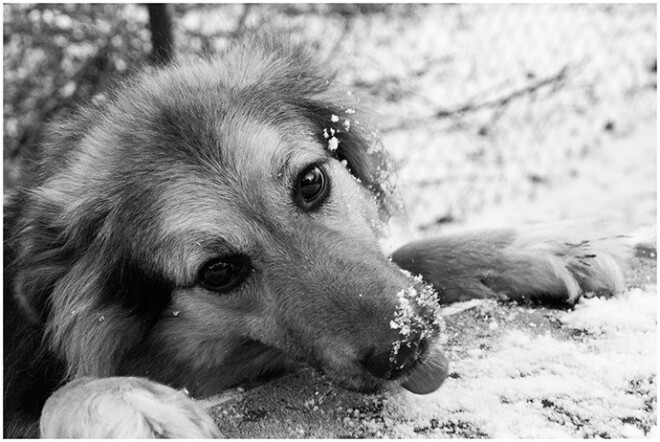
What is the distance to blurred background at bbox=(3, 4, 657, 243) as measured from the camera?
199 inches

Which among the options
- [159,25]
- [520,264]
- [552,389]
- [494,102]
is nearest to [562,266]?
[520,264]

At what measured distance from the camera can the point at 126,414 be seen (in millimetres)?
1861

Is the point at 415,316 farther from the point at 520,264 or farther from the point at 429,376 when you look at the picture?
the point at 520,264

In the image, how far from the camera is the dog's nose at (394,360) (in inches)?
76.2

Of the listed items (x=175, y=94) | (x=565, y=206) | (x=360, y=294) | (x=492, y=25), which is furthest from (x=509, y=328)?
(x=492, y=25)

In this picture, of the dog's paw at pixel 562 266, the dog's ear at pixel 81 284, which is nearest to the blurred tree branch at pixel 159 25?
the dog's ear at pixel 81 284

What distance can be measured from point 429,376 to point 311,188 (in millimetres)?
744

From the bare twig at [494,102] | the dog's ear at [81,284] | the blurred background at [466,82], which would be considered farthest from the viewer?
the bare twig at [494,102]

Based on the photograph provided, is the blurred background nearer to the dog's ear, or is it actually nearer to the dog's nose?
the dog's ear

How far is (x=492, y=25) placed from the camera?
643cm

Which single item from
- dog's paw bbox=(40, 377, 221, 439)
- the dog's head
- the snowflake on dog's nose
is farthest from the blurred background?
dog's paw bbox=(40, 377, 221, 439)

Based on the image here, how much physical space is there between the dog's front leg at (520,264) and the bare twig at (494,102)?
3.22 m

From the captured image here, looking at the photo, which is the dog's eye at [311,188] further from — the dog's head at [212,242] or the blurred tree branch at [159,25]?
the blurred tree branch at [159,25]

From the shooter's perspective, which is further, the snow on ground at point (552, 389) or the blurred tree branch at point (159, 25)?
the blurred tree branch at point (159, 25)
